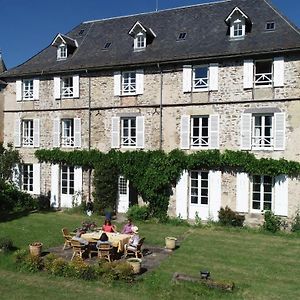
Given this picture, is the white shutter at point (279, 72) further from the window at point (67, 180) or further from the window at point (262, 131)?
the window at point (67, 180)

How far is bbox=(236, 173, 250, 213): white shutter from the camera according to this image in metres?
18.6

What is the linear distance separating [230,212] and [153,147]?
17.1 ft

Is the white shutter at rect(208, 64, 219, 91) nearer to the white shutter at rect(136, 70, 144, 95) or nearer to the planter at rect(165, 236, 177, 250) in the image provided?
the white shutter at rect(136, 70, 144, 95)

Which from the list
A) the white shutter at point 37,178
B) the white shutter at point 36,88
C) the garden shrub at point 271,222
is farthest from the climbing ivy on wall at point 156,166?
the white shutter at point 36,88

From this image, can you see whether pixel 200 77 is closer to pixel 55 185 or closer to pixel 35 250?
pixel 55 185

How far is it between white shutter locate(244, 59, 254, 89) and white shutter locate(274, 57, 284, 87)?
1.08m

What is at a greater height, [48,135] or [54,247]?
[48,135]

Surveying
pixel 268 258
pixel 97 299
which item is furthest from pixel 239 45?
pixel 97 299

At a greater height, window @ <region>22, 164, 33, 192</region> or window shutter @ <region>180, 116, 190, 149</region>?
window shutter @ <region>180, 116, 190, 149</region>

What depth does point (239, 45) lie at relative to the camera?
19.4 meters

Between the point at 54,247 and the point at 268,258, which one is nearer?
the point at 268,258

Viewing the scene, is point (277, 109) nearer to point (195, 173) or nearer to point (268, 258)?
point (195, 173)

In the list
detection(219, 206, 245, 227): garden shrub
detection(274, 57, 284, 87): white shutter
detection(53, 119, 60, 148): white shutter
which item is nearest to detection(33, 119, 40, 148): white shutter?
detection(53, 119, 60, 148): white shutter

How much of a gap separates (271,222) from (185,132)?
19.4ft
